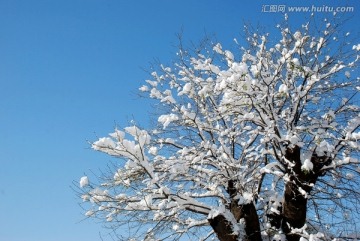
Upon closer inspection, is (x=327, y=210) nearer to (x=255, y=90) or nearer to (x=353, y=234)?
(x=353, y=234)

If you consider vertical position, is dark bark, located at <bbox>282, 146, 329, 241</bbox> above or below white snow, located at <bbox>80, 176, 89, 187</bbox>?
below

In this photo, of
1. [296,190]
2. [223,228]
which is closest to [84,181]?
[223,228]

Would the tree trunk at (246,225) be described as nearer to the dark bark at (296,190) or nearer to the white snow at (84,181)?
the dark bark at (296,190)

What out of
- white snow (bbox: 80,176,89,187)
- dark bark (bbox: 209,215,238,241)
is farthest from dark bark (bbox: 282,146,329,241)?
white snow (bbox: 80,176,89,187)

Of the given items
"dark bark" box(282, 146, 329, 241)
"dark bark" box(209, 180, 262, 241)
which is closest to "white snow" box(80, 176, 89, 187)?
"dark bark" box(209, 180, 262, 241)

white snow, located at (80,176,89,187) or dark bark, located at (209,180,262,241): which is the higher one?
white snow, located at (80,176,89,187)

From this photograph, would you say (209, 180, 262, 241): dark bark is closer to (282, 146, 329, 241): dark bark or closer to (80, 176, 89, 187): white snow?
(282, 146, 329, 241): dark bark

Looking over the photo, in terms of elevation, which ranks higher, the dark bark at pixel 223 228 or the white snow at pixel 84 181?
the white snow at pixel 84 181

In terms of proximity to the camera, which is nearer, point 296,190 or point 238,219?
point 296,190

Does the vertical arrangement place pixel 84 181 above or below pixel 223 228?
above

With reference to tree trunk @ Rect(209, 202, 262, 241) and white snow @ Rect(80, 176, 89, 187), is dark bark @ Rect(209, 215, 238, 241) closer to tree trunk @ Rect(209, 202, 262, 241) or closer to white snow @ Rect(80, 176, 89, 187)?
tree trunk @ Rect(209, 202, 262, 241)

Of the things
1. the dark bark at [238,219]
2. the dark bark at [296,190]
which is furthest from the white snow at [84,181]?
the dark bark at [296,190]

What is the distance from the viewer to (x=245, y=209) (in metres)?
7.72

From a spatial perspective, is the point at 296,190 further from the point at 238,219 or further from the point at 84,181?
the point at 84,181
